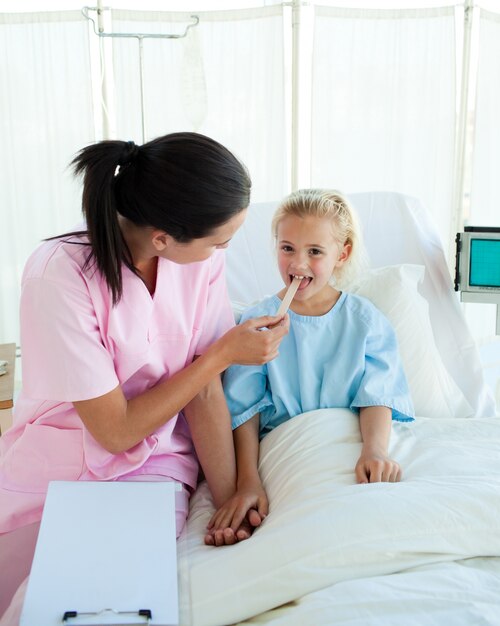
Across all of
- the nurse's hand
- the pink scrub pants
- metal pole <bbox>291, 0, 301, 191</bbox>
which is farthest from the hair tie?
metal pole <bbox>291, 0, 301, 191</bbox>

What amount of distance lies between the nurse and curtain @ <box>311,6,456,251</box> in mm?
2299

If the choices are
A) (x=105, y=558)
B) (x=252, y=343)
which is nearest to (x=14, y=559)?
(x=105, y=558)

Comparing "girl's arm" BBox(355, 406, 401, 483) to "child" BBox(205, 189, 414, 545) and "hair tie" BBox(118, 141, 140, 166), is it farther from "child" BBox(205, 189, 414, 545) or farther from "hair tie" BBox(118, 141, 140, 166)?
"hair tie" BBox(118, 141, 140, 166)

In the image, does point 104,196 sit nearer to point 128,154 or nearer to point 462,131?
point 128,154

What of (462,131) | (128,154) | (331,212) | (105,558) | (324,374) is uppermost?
(462,131)

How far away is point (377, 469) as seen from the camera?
1.30 meters

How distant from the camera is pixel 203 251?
4.12 feet

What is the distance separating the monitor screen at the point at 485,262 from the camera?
76.3 inches

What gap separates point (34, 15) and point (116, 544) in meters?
2.95

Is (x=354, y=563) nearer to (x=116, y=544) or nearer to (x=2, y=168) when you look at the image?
(x=116, y=544)

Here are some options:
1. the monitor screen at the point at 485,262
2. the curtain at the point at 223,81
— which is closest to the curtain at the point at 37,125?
the curtain at the point at 223,81

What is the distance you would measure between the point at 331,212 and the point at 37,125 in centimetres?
228

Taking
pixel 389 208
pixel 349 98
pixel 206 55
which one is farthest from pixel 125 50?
pixel 389 208

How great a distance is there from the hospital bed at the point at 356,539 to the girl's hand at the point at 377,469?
2cm
